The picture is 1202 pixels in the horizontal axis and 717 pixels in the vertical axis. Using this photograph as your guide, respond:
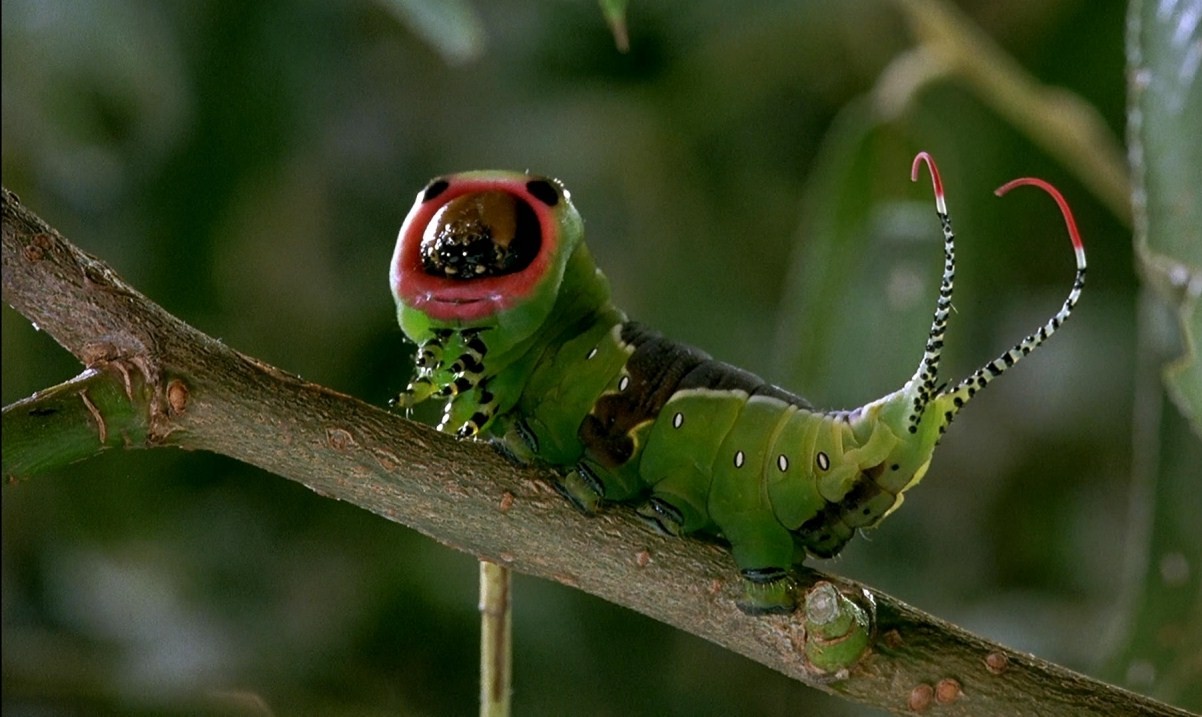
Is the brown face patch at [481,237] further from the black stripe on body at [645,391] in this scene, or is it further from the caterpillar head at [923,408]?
the caterpillar head at [923,408]

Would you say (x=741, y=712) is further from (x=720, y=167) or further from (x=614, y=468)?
(x=614, y=468)

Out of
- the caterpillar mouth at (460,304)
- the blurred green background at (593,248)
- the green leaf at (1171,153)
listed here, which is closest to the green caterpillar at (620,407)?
the caterpillar mouth at (460,304)

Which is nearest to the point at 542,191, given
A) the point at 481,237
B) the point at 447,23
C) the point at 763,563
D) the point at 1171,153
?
the point at 481,237

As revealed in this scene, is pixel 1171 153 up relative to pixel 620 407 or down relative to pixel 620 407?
up

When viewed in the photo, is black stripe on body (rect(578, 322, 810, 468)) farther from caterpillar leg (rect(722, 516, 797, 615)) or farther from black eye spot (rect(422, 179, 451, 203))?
black eye spot (rect(422, 179, 451, 203))

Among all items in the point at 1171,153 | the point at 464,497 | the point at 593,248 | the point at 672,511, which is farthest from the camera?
the point at 593,248

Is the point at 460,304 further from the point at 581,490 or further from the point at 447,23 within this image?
the point at 447,23
